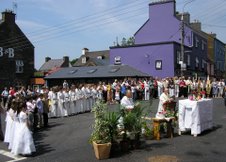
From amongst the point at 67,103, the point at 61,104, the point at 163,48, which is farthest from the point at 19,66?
the point at 61,104

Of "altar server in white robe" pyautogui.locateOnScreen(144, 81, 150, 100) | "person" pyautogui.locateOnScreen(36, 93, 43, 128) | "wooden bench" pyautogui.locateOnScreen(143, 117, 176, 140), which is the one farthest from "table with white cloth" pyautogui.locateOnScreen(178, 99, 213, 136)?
"altar server in white robe" pyautogui.locateOnScreen(144, 81, 150, 100)

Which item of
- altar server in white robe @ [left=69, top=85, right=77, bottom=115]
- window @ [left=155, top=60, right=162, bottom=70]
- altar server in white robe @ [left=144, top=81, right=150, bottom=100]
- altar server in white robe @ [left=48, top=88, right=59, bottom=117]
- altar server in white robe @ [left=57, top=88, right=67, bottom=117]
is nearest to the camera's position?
altar server in white robe @ [left=48, top=88, right=59, bottom=117]

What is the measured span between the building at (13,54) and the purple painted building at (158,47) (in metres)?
13.1

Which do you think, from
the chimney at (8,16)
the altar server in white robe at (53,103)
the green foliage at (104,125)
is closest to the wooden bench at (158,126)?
the green foliage at (104,125)

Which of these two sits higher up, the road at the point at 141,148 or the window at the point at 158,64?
the window at the point at 158,64

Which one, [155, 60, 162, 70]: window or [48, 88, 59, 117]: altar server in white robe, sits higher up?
[155, 60, 162, 70]: window

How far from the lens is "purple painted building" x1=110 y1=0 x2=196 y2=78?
124ft

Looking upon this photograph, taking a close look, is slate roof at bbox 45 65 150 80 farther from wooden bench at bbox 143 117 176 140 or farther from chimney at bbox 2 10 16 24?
wooden bench at bbox 143 117 176 140

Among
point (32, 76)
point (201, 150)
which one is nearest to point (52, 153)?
point (201, 150)

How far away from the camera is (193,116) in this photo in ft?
40.2

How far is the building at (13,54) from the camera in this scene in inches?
1779

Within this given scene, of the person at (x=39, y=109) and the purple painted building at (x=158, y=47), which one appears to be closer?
the person at (x=39, y=109)

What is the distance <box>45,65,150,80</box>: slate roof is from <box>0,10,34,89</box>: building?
22.2 ft

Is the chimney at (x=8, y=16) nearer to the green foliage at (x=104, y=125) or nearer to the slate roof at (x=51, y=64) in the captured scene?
the slate roof at (x=51, y=64)
